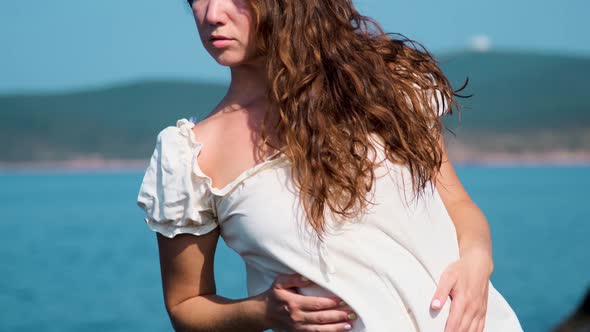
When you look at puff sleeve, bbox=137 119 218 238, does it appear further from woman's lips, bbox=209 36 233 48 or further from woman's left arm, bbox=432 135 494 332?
woman's left arm, bbox=432 135 494 332

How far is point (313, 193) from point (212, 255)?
241 millimetres

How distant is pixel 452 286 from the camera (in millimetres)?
1566

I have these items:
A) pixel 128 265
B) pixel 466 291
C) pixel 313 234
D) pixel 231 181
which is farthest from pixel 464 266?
pixel 128 265

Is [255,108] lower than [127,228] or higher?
higher

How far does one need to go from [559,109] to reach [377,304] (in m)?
91.7

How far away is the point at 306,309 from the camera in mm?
1496

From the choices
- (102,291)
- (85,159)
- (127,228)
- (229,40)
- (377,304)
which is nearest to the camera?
(377,304)

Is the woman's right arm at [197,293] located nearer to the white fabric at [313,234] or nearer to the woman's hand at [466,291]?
the white fabric at [313,234]

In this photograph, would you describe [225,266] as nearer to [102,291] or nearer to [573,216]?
[102,291]

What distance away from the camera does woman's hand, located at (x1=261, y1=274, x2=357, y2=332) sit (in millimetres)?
1493

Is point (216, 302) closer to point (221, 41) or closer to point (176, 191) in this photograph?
point (176, 191)

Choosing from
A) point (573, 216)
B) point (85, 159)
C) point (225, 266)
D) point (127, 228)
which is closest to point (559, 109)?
point (85, 159)

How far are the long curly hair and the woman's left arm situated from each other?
0.10 metres

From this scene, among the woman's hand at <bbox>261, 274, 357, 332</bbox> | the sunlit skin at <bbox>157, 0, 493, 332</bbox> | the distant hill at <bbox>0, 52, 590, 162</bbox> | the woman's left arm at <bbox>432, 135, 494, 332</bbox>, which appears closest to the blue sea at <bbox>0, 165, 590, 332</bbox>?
the woman's left arm at <bbox>432, 135, 494, 332</bbox>
